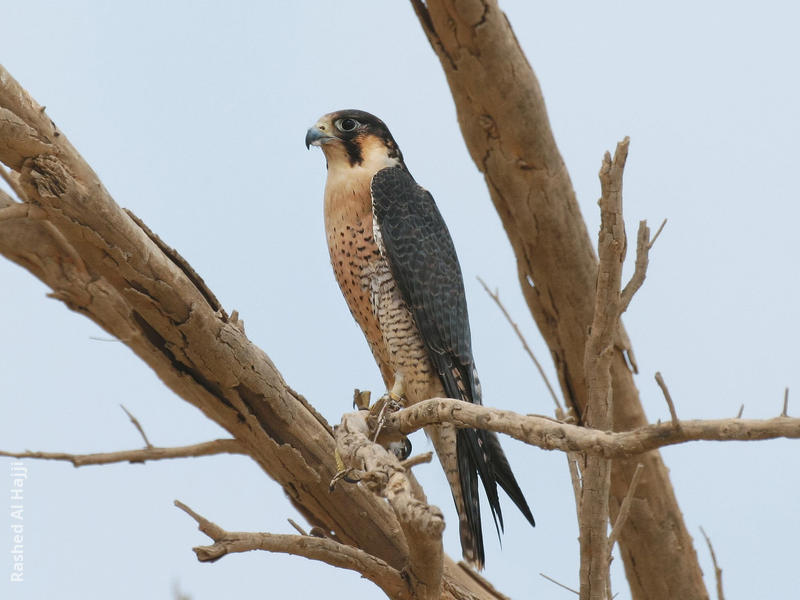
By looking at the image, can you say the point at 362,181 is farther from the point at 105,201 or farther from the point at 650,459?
the point at 650,459

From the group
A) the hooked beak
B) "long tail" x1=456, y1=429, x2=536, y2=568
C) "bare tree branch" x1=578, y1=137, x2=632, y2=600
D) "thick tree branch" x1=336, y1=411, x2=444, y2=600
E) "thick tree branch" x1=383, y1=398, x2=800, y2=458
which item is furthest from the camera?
the hooked beak

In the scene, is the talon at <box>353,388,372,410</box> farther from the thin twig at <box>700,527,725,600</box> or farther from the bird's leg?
the thin twig at <box>700,527,725,600</box>

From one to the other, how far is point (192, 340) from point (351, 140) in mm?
1294

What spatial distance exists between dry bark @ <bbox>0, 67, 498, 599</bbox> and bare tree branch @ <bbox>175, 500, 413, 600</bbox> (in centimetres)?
70

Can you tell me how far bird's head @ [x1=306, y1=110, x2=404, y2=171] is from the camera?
4.26m

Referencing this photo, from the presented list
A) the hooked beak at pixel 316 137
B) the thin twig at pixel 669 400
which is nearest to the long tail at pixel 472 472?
the hooked beak at pixel 316 137

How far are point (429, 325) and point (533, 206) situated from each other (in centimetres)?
93

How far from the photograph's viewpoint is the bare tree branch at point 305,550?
2.66 meters

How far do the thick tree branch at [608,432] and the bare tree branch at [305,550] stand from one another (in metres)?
0.68

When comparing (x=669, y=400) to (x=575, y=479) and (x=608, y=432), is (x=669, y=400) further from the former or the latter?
(x=575, y=479)

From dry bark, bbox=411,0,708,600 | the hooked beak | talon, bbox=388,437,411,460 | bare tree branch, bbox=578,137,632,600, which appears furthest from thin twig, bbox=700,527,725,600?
the hooked beak

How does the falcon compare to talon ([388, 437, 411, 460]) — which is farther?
the falcon

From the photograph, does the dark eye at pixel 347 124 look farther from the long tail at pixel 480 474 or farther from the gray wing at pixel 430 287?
→ the long tail at pixel 480 474

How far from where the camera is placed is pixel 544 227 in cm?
458
